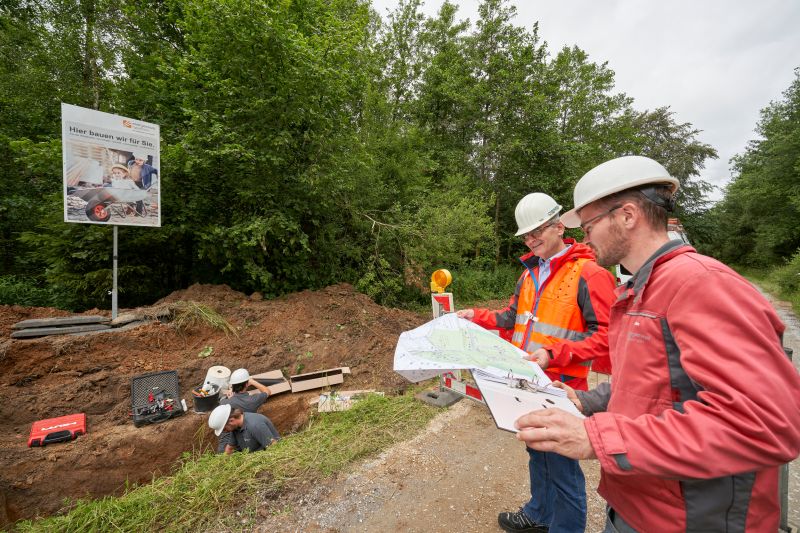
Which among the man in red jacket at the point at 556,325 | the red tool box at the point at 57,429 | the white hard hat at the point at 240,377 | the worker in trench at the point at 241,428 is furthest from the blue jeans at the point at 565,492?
the red tool box at the point at 57,429

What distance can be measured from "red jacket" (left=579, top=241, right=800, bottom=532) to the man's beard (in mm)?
117

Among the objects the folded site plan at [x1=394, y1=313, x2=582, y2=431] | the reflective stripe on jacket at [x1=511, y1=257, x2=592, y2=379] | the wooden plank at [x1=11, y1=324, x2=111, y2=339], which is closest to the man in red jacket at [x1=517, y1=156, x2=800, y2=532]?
the folded site plan at [x1=394, y1=313, x2=582, y2=431]

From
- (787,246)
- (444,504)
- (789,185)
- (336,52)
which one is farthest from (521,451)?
(787,246)

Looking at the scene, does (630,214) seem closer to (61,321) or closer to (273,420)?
(273,420)

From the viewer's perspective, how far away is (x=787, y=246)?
1020 inches

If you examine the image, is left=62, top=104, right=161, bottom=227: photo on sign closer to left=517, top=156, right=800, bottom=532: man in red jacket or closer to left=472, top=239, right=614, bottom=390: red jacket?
left=472, top=239, right=614, bottom=390: red jacket

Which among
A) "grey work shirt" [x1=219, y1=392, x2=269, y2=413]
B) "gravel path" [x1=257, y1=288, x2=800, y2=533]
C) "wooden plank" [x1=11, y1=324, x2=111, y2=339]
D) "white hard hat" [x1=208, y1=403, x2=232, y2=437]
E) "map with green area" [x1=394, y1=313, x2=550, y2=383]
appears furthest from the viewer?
"wooden plank" [x1=11, y1=324, x2=111, y2=339]

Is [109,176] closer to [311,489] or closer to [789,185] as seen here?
[311,489]

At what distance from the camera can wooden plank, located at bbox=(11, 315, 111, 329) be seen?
19.2 ft

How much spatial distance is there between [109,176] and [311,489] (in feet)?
20.1

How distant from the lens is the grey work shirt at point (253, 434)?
4.29 metres

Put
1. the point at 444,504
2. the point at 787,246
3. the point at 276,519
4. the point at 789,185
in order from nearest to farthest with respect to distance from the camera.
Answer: the point at 276,519 → the point at 444,504 → the point at 789,185 → the point at 787,246

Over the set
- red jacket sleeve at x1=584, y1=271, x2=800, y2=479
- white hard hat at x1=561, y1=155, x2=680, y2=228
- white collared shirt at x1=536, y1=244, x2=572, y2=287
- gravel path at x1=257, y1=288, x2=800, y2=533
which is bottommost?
gravel path at x1=257, y1=288, x2=800, y2=533

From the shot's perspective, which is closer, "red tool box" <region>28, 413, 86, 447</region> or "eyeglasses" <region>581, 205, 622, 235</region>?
"eyeglasses" <region>581, 205, 622, 235</region>
